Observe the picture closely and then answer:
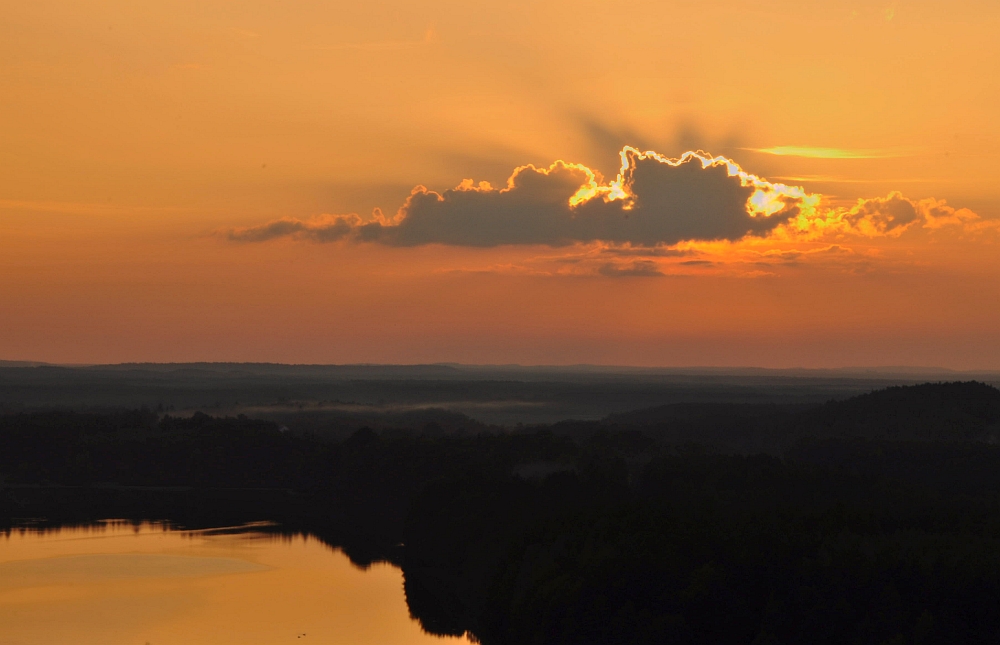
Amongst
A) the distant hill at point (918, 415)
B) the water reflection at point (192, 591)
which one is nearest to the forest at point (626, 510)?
the distant hill at point (918, 415)

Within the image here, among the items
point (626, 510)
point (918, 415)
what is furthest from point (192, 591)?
point (918, 415)

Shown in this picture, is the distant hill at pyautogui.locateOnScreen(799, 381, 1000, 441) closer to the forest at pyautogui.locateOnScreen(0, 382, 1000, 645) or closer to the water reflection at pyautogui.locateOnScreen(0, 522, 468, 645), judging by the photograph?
the forest at pyautogui.locateOnScreen(0, 382, 1000, 645)

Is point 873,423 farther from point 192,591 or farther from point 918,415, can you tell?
point 192,591

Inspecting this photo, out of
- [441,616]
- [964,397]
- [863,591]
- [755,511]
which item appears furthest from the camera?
[964,397]

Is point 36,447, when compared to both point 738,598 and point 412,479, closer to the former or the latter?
point 412,479

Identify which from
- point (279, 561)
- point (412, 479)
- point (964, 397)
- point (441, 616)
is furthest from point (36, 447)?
point (964, 397)
